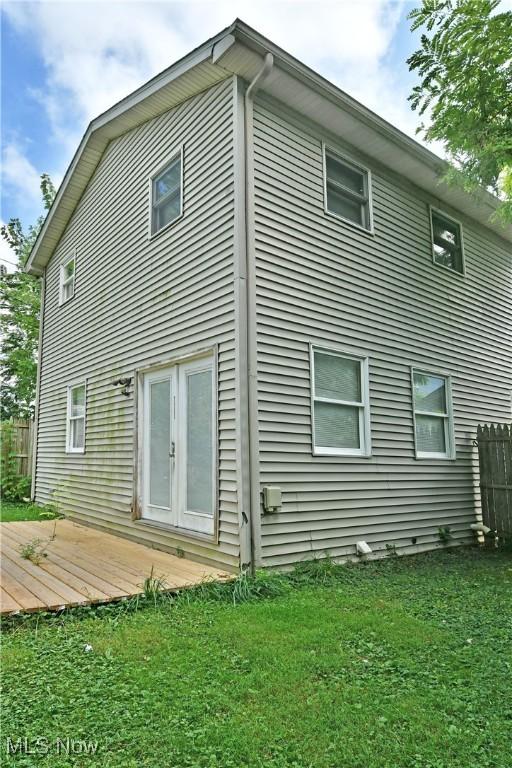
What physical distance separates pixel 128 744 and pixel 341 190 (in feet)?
20.6

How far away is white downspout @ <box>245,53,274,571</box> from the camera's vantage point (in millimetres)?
4746

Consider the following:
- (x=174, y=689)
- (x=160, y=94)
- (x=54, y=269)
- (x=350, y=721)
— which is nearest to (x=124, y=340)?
(x=160, y=94)

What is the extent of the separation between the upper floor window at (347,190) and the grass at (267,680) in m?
4.66

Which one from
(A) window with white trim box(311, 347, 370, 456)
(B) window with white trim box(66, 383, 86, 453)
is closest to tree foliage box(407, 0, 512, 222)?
(A) window with white trim box(311, 347, 370, 456)

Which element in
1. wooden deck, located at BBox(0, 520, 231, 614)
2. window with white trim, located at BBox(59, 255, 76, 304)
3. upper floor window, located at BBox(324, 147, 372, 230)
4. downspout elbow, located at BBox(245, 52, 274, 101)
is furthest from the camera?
window with white trim, located at BBox(59, 255, 76, 304)

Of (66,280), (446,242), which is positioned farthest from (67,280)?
(446,242)

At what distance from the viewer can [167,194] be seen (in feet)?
22.5

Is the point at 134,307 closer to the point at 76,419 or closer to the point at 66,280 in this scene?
the point at 76,419

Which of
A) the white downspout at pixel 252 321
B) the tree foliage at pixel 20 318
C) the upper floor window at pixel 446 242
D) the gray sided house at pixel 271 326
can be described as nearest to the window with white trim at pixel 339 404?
the gray sided house at pixel 271 326

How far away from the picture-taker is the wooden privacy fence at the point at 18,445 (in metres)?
11.6

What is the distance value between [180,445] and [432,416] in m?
3.83

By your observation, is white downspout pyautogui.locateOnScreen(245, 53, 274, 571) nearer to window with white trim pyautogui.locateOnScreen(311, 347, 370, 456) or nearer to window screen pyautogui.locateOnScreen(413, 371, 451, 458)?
window with white trim pyautogui.locateOnScreen(311, 347, 370, 456)

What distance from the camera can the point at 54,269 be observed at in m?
11.1

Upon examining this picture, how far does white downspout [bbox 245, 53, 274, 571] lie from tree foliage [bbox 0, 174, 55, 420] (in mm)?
12912
